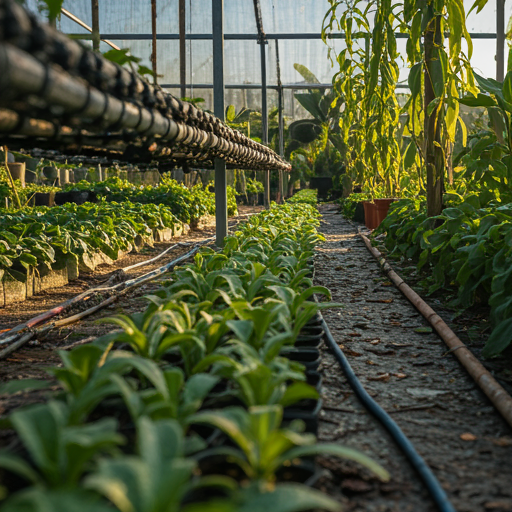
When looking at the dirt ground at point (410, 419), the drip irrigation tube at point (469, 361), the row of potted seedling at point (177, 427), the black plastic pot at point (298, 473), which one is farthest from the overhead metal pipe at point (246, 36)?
the black plastic pot at point (298, 473)

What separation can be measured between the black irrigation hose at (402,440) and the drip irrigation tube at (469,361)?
0.41 m

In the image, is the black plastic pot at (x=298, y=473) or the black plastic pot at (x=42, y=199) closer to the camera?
the black plastic pot at (x=298, y=473)

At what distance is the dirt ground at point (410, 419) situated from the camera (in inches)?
59.0

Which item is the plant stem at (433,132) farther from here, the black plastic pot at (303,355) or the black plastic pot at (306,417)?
the black plastic pot at (306,417)

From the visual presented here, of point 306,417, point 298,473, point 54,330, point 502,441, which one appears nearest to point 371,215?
point 54,330

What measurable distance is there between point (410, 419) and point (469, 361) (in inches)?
21.8

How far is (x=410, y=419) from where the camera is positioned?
79.1 inches

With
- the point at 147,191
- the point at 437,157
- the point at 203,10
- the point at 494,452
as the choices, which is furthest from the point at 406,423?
the point at 203,10

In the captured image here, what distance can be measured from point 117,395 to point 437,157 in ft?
11.2

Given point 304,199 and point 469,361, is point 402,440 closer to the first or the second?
point 469,361

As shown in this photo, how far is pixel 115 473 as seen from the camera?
3.12 feet

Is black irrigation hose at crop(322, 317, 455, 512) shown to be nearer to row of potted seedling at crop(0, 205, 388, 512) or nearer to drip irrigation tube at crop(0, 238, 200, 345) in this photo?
row of potted seedling at crop(0, 205, 388, 512)

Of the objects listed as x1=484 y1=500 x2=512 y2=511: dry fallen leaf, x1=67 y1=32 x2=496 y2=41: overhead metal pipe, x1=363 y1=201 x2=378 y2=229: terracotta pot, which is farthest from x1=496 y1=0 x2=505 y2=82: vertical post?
x1=484 y1=500 x2=512 y2=511: dry fallen leaf

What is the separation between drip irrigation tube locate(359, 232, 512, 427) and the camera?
6.56 feet
